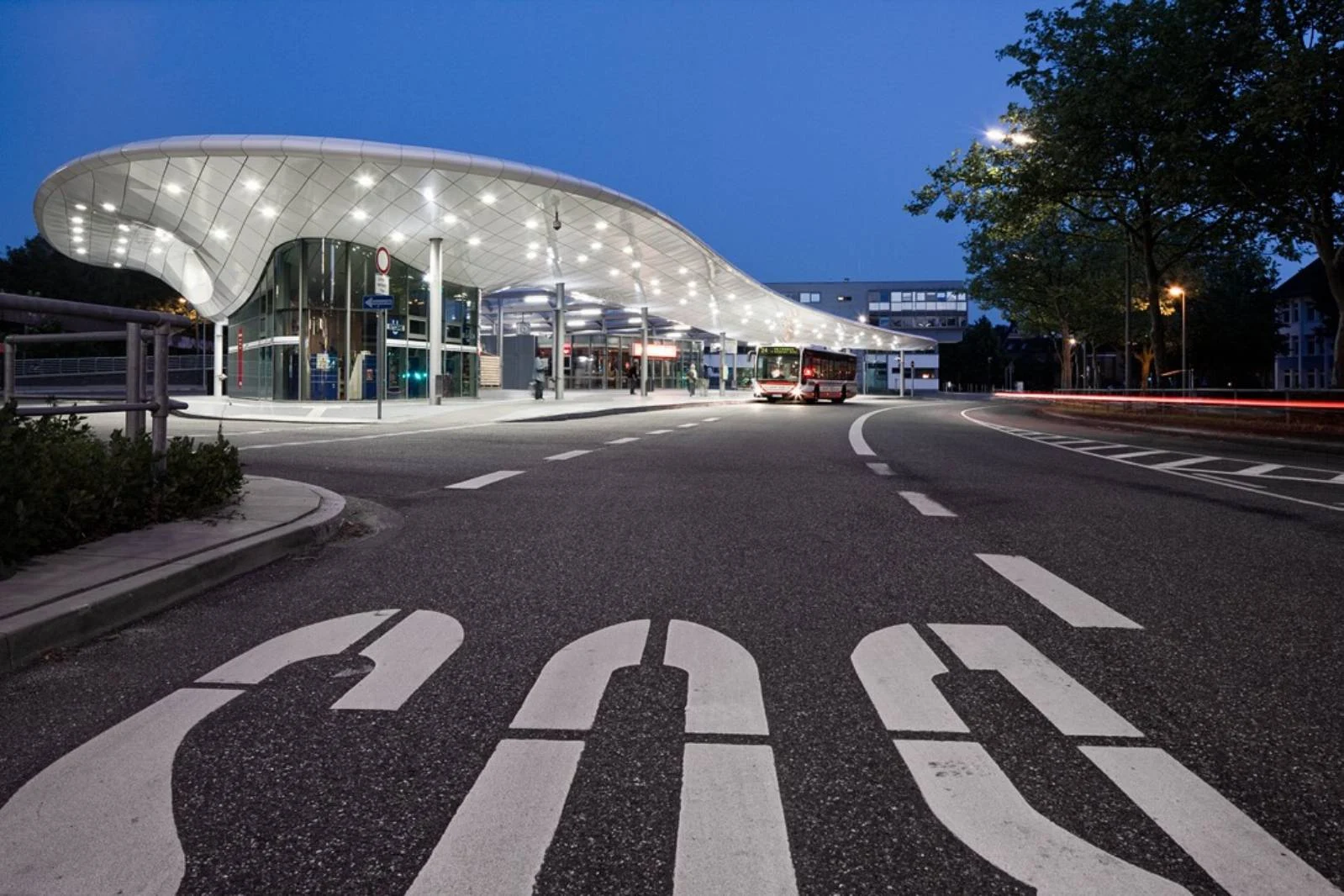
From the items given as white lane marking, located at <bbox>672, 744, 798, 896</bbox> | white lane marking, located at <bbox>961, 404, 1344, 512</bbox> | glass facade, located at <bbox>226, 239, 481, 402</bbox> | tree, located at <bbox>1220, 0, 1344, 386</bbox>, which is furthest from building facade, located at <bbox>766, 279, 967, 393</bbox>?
white lane marking, located at <bbox>672, 744, 798, 896</bbox>

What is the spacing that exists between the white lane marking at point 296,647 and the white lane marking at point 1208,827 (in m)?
3.11

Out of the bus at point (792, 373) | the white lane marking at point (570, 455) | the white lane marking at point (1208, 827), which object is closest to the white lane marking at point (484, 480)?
the white lane marking at point (570, 455)

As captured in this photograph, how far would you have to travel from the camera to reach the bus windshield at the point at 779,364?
51.5 m

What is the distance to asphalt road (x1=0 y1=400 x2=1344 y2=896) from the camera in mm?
2414

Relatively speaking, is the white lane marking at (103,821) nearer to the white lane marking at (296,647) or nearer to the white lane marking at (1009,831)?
the white lane marking at (296,647)

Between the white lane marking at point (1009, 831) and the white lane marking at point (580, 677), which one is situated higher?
the white lane marking at point (580, 677)

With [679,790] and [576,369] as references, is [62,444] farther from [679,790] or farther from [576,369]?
[576,369]

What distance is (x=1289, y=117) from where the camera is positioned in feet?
67.3

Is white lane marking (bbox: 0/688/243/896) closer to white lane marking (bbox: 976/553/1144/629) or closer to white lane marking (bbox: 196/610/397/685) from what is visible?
white lane marking (bbox: 196/610/397/685)

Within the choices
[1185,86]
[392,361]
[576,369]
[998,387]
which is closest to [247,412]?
[392,361]

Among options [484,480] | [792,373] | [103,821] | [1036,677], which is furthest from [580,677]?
[792,373]

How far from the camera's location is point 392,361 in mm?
39281

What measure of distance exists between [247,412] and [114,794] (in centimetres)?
3060

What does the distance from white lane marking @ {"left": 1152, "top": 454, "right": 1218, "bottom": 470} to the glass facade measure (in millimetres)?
24076
